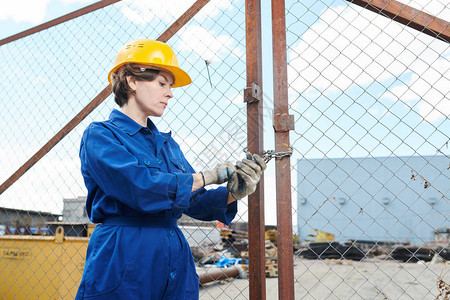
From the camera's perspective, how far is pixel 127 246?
4.36ft

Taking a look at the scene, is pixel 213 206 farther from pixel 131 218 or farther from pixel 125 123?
pixel 125 123

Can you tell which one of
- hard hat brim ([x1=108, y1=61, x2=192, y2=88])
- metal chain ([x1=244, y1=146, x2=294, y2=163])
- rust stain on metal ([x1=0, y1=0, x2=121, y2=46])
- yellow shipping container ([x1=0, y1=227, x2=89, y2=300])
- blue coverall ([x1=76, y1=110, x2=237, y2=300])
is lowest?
yellow shipping container ([x1=0, y1=227, x2=89, y2=300])

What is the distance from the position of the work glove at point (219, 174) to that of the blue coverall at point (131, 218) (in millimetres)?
83

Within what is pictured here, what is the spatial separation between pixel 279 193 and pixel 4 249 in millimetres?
3906

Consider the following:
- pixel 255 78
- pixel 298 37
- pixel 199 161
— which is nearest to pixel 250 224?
pixel 199 161

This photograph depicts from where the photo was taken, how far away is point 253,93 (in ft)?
5.75

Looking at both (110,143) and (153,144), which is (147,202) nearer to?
(110,143)

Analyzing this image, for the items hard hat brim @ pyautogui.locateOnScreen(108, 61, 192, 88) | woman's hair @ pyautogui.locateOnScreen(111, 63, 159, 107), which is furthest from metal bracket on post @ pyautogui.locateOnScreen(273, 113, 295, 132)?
woman's hair @ pyautogui.locateOnScreen(111, 63, 159, 107)

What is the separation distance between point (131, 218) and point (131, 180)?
9.0 inches

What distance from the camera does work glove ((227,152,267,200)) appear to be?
1412 millimetres

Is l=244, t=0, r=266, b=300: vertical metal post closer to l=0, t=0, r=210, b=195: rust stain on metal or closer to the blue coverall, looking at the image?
the blue coverall

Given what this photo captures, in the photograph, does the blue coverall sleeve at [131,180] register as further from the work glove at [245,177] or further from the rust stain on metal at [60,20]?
the rust stain on metal at [60,20]

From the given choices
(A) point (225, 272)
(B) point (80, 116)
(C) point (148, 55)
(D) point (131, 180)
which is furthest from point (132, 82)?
(A) point (225, 272)

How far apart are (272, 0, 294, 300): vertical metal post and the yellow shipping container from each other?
258 cm
